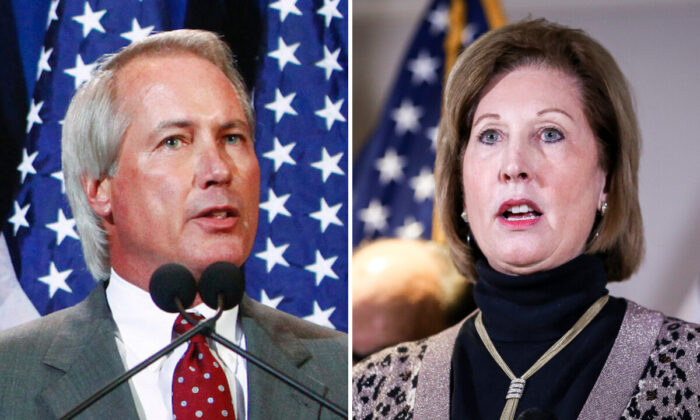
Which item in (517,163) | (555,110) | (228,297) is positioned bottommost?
(228,297)

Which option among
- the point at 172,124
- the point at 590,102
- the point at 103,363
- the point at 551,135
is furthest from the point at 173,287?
the point at 590,102

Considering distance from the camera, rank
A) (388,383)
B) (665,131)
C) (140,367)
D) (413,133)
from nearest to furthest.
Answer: (140,367)
(388,383)
(665,131)
(413,133)

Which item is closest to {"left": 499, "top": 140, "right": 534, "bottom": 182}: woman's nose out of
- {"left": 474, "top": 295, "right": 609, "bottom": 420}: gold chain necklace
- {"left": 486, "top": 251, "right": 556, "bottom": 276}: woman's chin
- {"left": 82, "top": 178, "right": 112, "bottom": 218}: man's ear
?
{"left": 486, "top": 251, "right": 556, "bottom": 276}: woman's chin

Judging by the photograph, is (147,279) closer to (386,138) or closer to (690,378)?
(690,378)

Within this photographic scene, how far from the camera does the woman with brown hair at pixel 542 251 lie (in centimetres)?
210

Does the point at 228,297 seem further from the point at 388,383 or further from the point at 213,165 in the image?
the point at 388,383

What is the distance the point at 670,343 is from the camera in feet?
6.85

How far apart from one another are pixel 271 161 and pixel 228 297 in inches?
12.7

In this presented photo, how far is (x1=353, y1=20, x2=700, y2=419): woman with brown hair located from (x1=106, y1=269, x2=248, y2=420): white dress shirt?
332 mm

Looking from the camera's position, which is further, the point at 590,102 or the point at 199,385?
the point at 590,102

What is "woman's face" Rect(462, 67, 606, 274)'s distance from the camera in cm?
216

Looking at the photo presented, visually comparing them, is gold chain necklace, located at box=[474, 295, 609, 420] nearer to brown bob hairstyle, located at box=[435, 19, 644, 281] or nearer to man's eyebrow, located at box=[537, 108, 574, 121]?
brown bob hairstyle, located at box=[435, 19, 644, 281]

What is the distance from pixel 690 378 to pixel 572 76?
645 millimetres

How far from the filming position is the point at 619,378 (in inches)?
80.8
